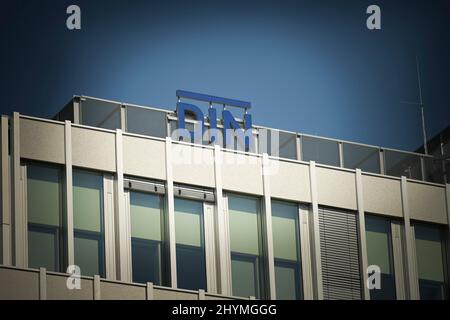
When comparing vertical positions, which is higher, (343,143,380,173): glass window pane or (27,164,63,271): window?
(343,143,380,173): glass window pane

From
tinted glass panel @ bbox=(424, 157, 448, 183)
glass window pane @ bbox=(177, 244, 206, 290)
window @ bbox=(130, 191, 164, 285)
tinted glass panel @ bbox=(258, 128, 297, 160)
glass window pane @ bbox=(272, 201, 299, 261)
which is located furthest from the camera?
tinted glass panel @ bbox=(424, 157, 448, 183)

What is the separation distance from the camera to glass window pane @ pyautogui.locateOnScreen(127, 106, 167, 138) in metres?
69.9

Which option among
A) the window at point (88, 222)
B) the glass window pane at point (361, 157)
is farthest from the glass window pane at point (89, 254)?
the glass window pane at point (361, 157)

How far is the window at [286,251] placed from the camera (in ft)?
230

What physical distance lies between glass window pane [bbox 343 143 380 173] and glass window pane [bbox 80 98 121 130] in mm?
7334

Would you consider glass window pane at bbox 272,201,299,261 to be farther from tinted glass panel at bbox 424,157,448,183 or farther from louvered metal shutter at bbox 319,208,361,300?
tinted glass panel at bbox 424,157,448,183

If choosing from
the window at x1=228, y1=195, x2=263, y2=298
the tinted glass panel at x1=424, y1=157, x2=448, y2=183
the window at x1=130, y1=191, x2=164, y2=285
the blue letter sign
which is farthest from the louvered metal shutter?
the window at x1=130, y1=191, x2=164, y2=285

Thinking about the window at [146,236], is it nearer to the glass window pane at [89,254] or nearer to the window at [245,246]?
the glass window pane at [89,254]

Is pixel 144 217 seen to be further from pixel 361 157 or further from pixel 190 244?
pixel 361 157

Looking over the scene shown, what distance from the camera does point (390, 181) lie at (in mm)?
73062

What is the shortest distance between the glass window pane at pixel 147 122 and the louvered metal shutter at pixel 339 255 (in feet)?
17.1
